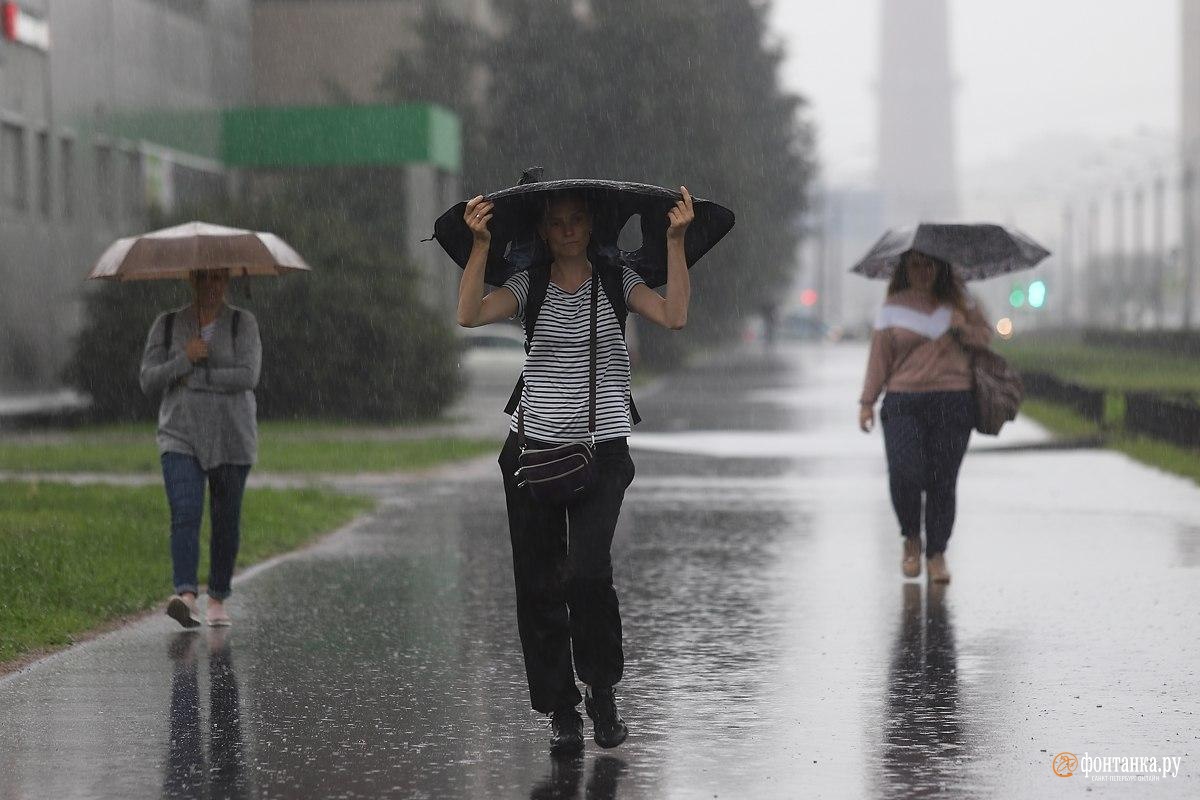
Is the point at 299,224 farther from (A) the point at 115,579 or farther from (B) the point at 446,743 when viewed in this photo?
(B) the point at 446,743

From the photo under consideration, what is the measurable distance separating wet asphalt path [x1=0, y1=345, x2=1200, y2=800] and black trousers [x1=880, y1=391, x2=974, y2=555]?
50cm

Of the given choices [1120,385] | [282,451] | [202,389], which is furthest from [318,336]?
[202,389]

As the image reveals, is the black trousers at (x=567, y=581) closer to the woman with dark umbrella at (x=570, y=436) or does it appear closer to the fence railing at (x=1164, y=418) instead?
the woman with dark umbrella at (x=570, y=436)

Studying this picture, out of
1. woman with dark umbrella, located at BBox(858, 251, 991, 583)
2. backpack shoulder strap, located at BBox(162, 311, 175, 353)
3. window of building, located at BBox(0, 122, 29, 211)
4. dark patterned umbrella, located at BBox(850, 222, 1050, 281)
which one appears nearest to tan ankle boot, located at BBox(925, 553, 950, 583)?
woman with dark umbrella, located at BBox(858, 251, 991, 583)

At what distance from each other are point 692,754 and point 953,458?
15.1ft

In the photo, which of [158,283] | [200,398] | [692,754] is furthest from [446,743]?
[158,283]

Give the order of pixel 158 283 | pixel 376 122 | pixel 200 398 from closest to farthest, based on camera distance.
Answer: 1. pixel 200 398
2. pixel 158 283
3. pixel 376 122

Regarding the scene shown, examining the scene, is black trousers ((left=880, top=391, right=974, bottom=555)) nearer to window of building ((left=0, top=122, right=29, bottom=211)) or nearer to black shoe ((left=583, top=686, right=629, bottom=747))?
black shoe ((left=583, top=686, right=629, bottom=747))

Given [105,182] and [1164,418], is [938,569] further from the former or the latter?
[105,182]

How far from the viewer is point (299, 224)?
100 feet

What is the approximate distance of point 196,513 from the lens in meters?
9.83

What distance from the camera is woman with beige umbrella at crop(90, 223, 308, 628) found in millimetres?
9781

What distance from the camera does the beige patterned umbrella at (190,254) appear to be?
9.91m

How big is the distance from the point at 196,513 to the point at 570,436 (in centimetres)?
350
